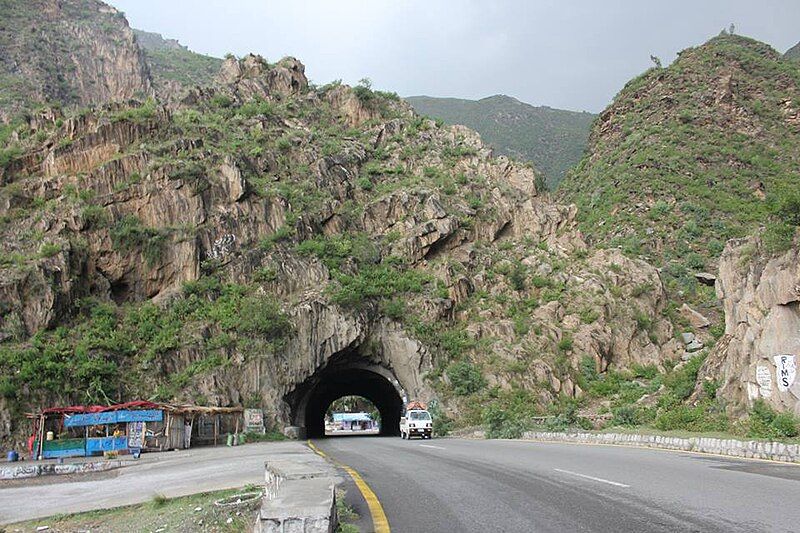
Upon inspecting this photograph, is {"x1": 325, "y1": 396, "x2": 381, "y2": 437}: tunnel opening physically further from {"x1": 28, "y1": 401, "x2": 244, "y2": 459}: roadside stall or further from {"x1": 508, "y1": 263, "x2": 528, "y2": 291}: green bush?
{"x1": 28, "y1": 401, "x2": 244, "y2": 459}: roadside stall

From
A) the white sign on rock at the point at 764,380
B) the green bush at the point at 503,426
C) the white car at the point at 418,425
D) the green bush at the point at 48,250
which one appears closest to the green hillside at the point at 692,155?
the green bush at the point at 503,426

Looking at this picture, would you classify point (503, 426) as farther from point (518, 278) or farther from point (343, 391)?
point (343, 391)

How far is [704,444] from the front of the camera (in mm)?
16438

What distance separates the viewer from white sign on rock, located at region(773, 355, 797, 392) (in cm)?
1977

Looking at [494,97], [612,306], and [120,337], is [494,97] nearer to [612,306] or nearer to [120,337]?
[612,306]

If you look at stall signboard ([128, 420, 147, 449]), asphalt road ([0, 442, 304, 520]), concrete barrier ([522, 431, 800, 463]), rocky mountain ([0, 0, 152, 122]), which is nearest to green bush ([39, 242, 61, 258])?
stall signboard ([128, 420, 147, 449])

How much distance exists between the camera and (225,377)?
123 feet

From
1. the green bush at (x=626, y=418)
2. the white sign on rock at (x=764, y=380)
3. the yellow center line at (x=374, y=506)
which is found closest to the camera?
the yellow center line at (x=374, y=506)

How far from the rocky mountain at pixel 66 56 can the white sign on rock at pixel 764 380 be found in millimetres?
80454

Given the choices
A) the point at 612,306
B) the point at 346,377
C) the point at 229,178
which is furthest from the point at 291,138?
the point at 612,306

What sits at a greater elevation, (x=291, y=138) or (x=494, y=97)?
(x=494, y=97)

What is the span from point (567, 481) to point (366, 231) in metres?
42.1

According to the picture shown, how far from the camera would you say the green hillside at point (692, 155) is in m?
58.6

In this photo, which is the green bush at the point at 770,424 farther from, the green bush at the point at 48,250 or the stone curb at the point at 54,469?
the green bush at the point at 48,250
